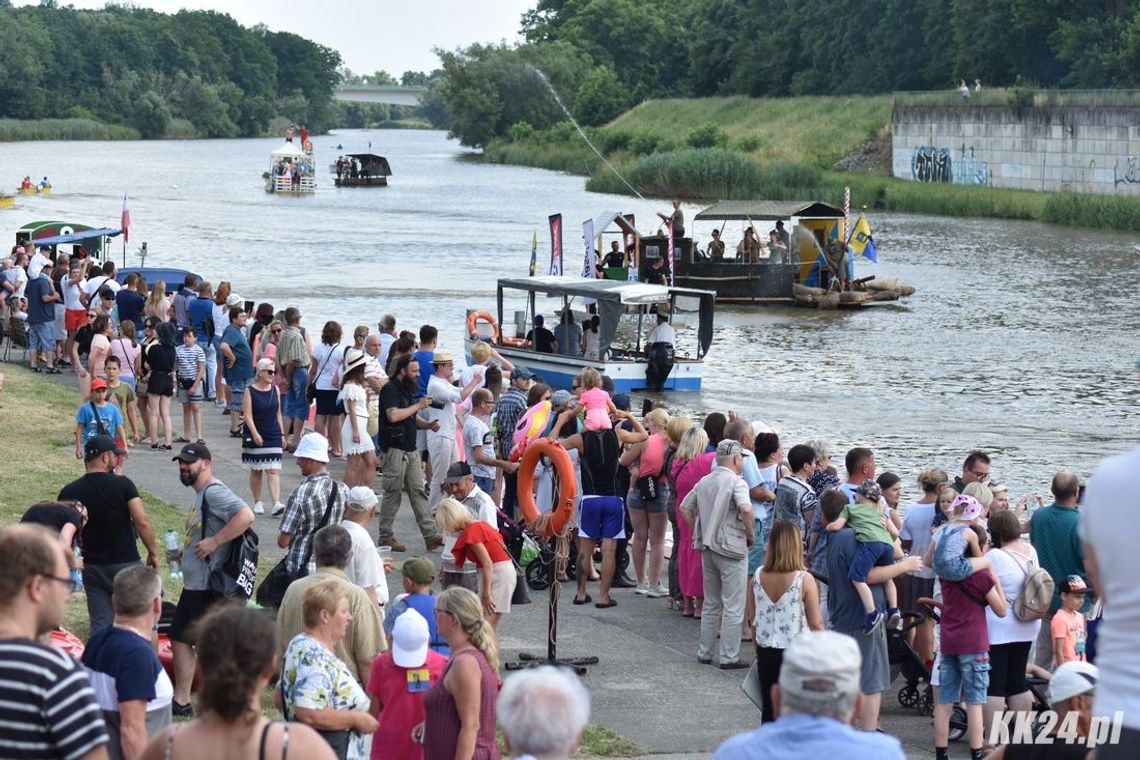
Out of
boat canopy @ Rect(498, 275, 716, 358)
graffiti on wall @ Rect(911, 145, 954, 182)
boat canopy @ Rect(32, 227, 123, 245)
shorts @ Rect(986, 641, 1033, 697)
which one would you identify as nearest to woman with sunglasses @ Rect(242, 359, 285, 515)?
shorts @ Rect(986, 641, 1033, 697)

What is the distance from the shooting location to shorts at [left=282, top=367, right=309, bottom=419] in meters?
18.1

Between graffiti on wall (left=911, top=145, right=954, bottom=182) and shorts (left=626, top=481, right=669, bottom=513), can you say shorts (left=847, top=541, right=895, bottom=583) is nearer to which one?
shorts (left=626, top=481, right=669, bottom=513)

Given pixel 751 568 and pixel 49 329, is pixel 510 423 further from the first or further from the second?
pixel 49 329

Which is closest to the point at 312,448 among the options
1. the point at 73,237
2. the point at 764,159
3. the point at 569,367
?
the point at 569,367

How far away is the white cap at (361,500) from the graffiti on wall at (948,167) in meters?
73.1

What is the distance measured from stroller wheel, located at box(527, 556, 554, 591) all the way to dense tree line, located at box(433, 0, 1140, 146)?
246ft

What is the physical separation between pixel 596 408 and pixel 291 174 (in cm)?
8115

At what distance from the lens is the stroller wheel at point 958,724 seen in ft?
30.9

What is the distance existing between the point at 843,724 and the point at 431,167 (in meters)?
132

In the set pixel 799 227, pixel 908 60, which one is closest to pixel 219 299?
pixel 799 227

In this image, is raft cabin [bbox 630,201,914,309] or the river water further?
raft cabin [bbox 630,201,914,309]

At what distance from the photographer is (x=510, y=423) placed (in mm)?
14305

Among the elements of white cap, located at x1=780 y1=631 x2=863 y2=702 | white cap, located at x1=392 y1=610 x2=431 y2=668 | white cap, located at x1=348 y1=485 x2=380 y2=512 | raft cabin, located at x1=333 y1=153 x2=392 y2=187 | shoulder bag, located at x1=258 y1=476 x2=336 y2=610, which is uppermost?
raft cabin, located at x1=333 y1=153 x2=392 y2=187

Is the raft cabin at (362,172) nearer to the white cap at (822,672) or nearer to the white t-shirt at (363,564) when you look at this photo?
the white t-shirt at (363,564)
